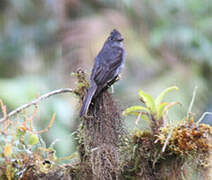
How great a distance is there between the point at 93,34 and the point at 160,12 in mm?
2415

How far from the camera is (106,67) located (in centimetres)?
346

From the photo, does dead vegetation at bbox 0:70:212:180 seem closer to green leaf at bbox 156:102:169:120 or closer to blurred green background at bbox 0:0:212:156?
green leaf at bbox 156:102:169:120

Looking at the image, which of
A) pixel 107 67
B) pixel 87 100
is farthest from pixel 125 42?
pixel 87 100

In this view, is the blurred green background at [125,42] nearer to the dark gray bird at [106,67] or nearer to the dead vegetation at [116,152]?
the dark gray bird at [106,67]

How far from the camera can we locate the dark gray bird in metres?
2.85

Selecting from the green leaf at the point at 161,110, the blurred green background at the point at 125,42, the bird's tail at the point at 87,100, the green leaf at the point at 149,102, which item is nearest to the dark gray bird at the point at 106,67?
the bird's tail at the point at 87,100

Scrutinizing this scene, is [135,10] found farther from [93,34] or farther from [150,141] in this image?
[150,141]

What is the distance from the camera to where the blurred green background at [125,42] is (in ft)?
28.5

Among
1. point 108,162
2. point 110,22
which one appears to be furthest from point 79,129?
point 110,22

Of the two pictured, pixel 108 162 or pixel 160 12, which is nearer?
pixel 108 162

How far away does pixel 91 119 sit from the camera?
9.29 feet

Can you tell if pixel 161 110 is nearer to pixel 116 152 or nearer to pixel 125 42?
pixel 116 152

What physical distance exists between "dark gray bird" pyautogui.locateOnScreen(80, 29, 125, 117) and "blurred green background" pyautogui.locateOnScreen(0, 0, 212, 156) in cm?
347

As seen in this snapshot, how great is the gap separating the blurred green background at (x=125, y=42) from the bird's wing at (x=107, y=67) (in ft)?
11.9
